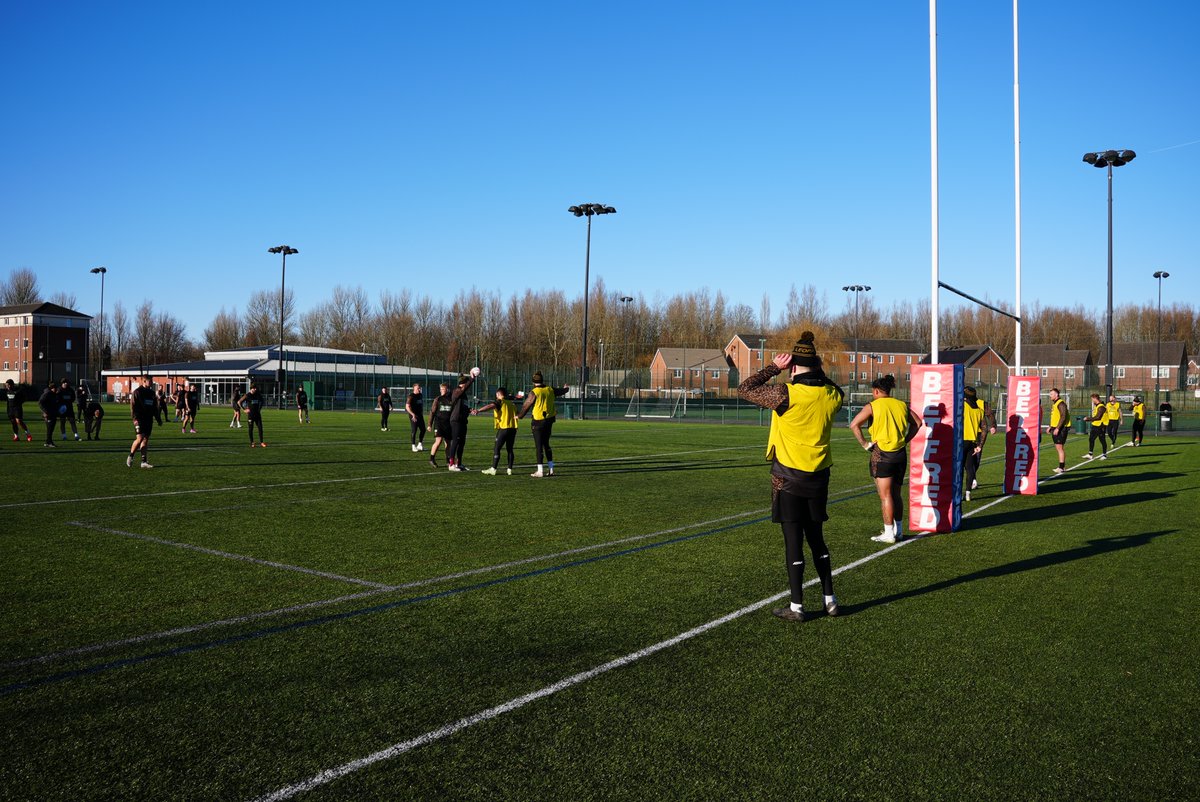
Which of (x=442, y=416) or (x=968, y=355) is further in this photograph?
(x=968, y=355)

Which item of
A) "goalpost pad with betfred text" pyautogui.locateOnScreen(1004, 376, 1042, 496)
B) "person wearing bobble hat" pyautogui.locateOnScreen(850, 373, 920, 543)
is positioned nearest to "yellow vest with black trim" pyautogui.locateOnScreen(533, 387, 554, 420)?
"person wearing bobble hat" pyautogui.locateOnScreen(850, 373, 920, 543)

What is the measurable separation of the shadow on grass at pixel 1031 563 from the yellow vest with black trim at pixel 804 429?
1294 mm

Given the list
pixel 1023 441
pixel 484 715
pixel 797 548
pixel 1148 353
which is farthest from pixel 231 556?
pixel 1148 353

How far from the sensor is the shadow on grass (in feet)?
23.8

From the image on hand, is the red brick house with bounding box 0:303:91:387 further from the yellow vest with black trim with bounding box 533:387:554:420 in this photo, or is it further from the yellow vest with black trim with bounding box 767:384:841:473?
the yellow vest with black trim with bounding box 767:384:841:473

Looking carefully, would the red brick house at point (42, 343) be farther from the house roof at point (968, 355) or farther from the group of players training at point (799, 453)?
the group of players training at point (799, 453)

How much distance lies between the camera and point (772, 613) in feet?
22.2

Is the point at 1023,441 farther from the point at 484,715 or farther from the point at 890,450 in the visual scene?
the point at 484,715

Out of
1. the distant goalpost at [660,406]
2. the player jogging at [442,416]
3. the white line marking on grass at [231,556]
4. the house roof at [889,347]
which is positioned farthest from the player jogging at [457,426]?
the house roof at [889,347]

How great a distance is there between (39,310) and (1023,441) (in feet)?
332

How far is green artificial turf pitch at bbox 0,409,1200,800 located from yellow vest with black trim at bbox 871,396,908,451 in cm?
119

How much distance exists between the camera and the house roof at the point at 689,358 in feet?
345

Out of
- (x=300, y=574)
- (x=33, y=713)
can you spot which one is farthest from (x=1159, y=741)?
(x=300, y=574)

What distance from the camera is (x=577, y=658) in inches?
219
